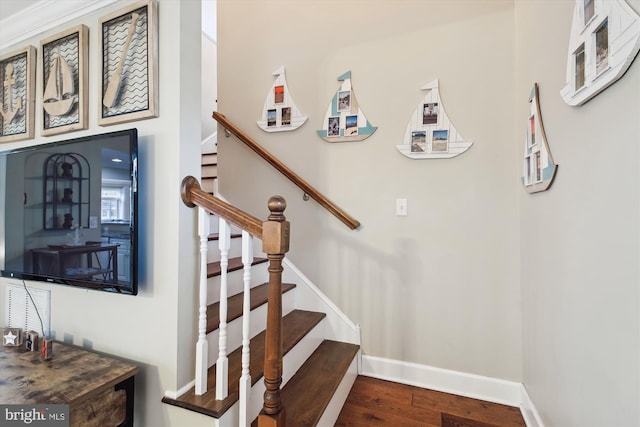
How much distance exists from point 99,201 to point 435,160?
184cm

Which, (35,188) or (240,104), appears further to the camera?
(240,104)

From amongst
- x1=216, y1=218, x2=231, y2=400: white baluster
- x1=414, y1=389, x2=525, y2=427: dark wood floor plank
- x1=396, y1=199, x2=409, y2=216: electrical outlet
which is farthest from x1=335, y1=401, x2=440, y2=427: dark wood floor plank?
x1=396, y1=199, x2=409, y2=216: electrical outlet

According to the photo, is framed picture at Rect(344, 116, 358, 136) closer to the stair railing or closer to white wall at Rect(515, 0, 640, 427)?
white wall at Rect(515, 0, 640, 427)

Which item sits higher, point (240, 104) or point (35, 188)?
point (240, 104)

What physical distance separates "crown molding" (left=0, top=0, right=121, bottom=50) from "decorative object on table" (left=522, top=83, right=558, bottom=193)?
6.60 feet

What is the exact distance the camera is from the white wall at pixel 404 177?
1.77 metres

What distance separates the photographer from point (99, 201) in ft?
4.10

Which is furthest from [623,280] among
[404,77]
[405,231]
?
[404,77]

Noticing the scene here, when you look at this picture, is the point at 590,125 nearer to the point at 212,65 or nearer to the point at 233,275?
the point at 233,275

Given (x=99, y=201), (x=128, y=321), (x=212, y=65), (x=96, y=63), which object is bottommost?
(x=128, y=321)

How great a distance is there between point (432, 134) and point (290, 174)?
100cm

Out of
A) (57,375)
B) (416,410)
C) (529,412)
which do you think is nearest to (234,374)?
(57,375)

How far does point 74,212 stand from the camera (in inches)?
51.9

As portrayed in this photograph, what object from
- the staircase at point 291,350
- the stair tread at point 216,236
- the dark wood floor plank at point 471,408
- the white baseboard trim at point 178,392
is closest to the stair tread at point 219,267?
the staircase at point 291,350
